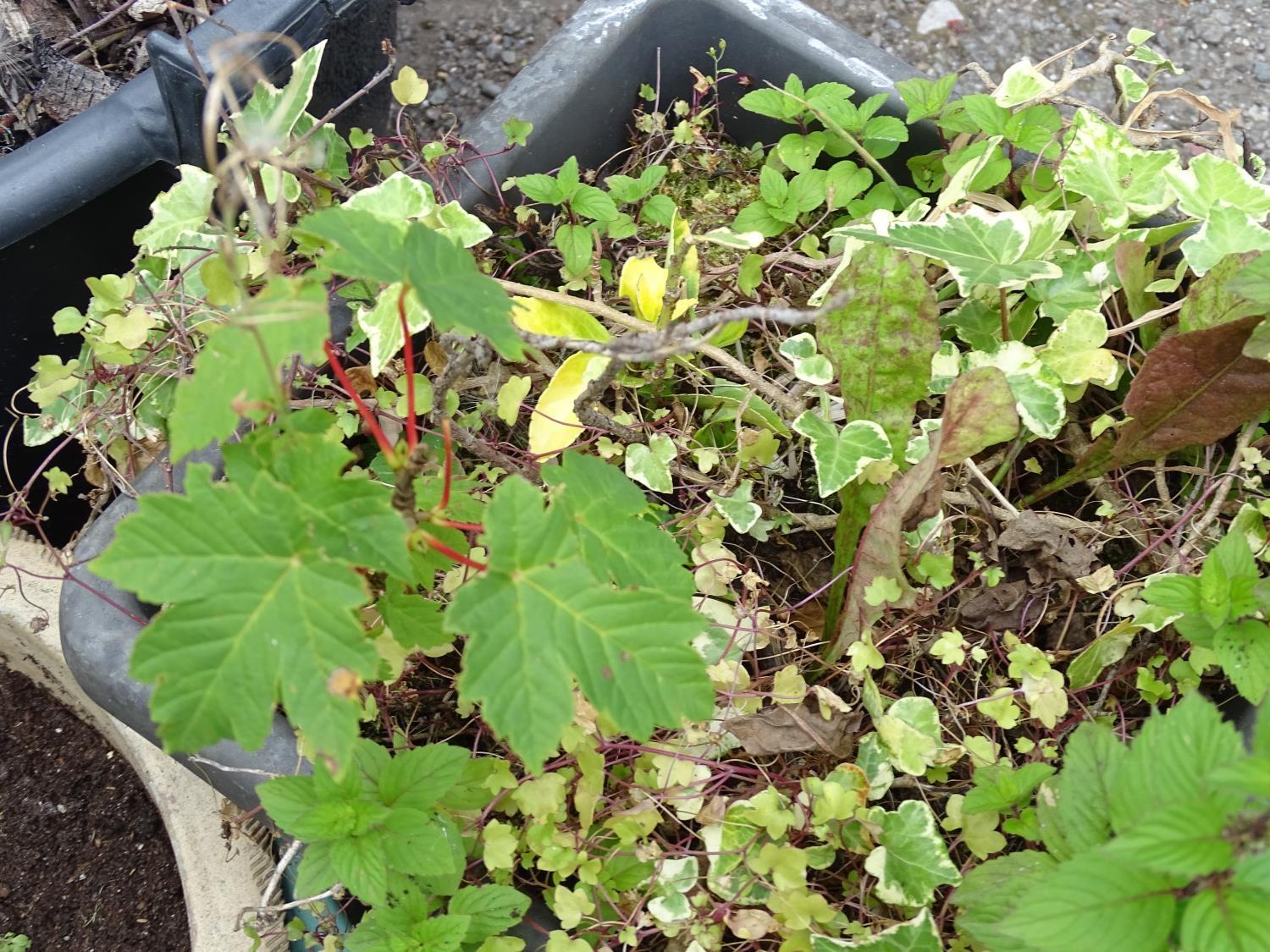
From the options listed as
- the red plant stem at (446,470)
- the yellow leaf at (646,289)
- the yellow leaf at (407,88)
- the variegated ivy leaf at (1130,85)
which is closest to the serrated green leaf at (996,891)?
the red plant stem at (446,470)

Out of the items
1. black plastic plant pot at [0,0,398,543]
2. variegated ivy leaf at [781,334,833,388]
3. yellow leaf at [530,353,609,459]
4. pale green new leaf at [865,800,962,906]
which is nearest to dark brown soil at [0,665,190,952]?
black plastic plant pot at [0,0,398,543]

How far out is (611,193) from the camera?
1.23 metres

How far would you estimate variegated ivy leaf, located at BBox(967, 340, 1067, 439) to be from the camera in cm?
100

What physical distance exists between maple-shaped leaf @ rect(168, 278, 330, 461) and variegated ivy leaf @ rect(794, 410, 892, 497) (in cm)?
55

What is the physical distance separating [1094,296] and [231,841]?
124cm

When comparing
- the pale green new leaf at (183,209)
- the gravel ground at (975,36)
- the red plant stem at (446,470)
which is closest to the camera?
the red plant stem at (446,470)

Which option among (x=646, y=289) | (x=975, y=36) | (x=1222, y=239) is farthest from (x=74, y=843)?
(x=975, y=36)

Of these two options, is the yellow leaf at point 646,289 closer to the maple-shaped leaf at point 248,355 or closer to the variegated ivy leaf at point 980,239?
the variegated ivy leaf at point 980,239

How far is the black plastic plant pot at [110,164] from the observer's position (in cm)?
112

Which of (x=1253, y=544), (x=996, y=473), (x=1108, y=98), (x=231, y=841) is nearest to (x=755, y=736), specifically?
(x=996, y=473)

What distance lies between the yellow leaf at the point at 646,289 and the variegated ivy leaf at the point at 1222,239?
59 centimetres

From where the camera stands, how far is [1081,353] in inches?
40.2

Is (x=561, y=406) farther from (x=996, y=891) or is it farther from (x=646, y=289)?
(x=996, y=891)

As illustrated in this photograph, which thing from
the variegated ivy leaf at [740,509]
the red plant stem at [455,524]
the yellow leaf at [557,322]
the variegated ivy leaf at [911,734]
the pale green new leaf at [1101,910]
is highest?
the yellow leaf at [557,322]
